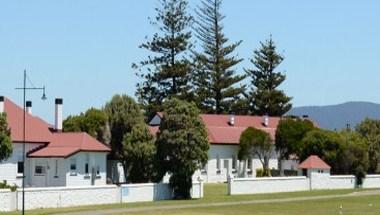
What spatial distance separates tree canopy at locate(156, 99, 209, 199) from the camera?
54.0 metres

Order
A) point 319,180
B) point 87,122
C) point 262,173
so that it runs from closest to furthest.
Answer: point 319,180, point 262,173, point 87,122

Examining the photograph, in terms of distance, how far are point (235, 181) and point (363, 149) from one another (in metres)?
18.0

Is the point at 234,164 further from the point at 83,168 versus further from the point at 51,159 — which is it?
the point at 51,159

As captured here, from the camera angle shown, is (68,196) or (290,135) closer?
(68,196)

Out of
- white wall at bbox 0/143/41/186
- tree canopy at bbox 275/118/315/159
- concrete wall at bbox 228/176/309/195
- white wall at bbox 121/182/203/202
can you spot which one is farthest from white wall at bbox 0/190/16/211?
tree canopy at bbox 275/118/315/159

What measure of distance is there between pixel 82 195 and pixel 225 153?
34.6 m

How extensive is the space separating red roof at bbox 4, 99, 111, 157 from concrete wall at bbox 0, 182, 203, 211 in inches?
412

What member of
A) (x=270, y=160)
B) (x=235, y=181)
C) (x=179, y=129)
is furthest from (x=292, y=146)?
(x=179, y=129)

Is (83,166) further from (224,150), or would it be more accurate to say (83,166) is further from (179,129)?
(224,150)

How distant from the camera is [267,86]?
10744 centimetres

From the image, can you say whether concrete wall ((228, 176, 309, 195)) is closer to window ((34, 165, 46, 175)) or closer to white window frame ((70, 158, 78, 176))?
white window frame ((70, 158, 78, 176))

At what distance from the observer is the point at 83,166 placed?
62.1 meters

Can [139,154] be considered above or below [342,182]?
above

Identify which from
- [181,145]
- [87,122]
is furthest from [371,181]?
[87,122]
